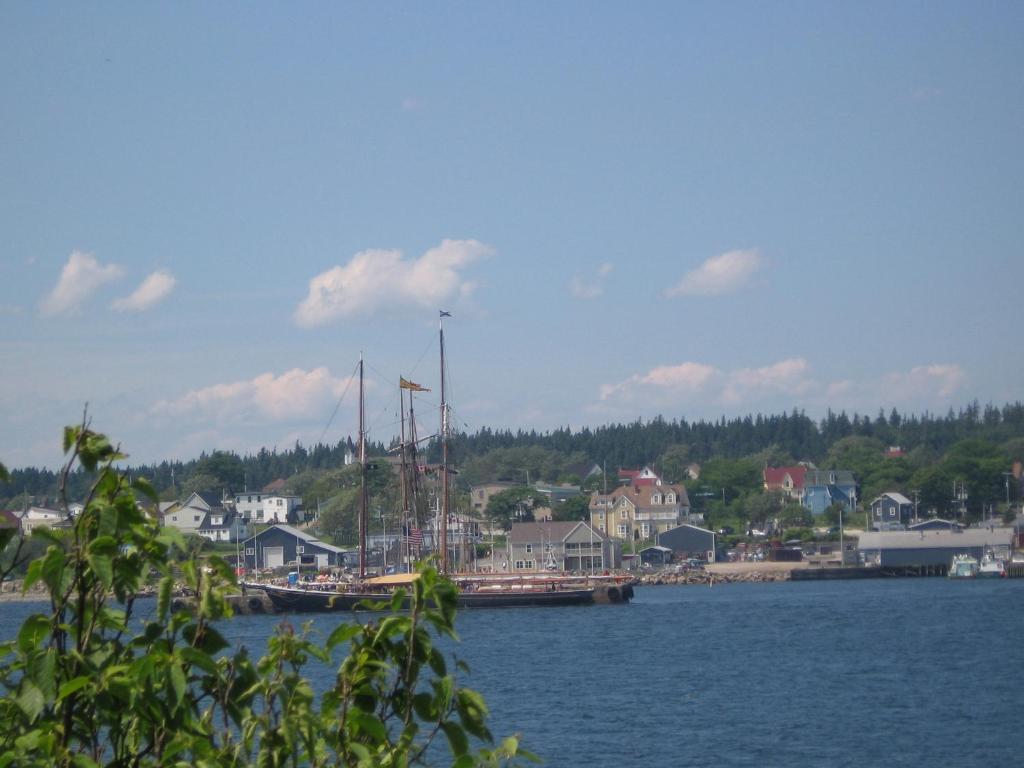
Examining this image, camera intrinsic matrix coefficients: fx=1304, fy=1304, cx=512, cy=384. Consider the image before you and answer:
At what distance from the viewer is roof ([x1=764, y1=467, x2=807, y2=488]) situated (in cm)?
13575

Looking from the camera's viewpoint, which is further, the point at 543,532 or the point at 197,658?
the point at 543,532

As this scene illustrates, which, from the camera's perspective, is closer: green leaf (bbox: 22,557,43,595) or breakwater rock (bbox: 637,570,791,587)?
green leaf (bbox: 22,557,43,595)

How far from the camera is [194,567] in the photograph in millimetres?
4270

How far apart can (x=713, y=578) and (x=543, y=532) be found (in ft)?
44.1

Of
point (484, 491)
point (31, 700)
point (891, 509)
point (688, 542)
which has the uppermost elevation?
point (484, 491)

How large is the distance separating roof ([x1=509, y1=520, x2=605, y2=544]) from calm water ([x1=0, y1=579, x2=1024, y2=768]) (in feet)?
113

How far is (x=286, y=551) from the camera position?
101 meters

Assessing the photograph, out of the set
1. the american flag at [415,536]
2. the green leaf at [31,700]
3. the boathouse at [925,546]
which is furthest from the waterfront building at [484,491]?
the green leaf at [31,700]

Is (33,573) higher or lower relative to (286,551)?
lower

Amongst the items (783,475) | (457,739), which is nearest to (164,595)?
(457,739)

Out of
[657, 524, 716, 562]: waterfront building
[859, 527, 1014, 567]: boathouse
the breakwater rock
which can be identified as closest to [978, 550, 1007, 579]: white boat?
[859, 527, 1014, 567]: boathouse

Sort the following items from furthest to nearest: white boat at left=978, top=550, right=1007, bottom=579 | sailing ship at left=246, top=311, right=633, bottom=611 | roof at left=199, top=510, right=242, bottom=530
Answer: roof at left=199, top=510, right=242, bottom=530
white boat at left=978, top=550, right=1007, bottom=579
sailing ship at left=246, top=311, right=633, bottom=611

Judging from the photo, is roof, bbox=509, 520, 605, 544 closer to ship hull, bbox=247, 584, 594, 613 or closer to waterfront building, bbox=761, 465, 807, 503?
ship hull, bbox=247, 584, 594, 613

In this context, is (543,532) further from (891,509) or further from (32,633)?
(32,633)
